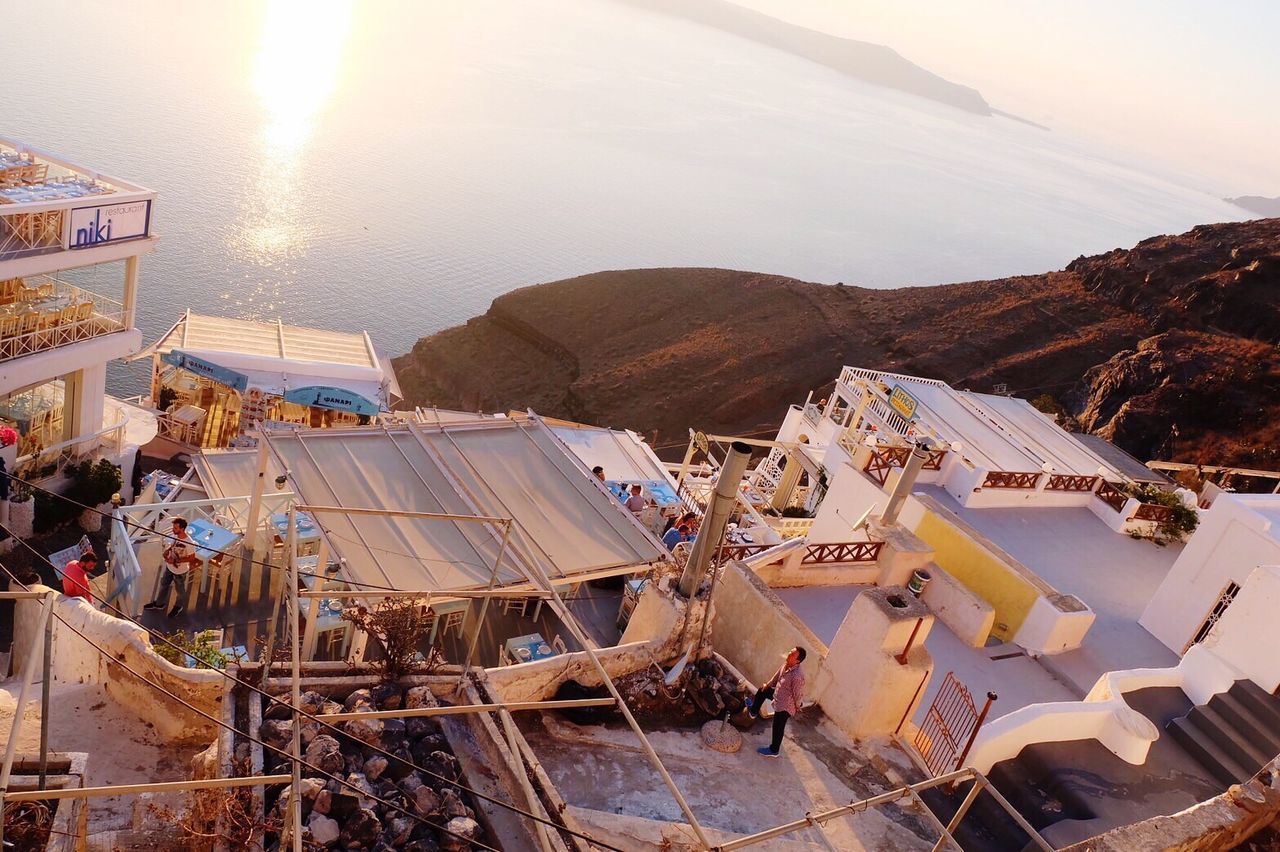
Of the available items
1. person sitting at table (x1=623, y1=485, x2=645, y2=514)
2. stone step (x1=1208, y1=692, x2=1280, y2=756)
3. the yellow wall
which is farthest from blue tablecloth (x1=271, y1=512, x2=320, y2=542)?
stone step (x1=1208, y1=692, x2=1280, y2=756)

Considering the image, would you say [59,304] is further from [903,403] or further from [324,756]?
[903,403]

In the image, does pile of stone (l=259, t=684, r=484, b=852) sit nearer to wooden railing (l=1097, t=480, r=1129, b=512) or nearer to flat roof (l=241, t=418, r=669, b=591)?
flat roof (l=241, t=418, r=669, b=591)

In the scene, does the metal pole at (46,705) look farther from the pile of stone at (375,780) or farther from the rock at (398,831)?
the rock at (398,831)

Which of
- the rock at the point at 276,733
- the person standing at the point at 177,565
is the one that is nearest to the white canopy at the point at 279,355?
the person standing at the point at 177,565

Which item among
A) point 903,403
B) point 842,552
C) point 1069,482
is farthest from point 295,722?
point 903,403

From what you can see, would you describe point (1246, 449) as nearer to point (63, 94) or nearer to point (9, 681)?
point (9, 681)

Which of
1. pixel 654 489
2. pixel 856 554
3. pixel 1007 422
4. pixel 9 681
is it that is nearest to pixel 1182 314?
pixel 1007 422
